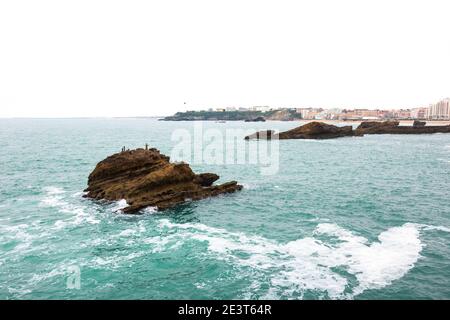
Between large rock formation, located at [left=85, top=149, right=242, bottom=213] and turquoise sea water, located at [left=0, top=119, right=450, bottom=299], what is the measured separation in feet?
5.47

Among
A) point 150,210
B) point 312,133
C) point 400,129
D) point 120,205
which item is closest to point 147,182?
point 120,205

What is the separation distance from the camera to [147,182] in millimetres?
39625

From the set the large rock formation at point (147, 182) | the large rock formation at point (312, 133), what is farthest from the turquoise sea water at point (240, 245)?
the large rock formation at point (312, 133)

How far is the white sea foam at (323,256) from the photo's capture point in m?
21.1

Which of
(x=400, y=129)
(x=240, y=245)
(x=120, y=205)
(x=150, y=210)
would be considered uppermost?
(x=400, y=129)

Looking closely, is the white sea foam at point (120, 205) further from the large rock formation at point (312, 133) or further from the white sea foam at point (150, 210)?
the large rock formation at point (312, 133)

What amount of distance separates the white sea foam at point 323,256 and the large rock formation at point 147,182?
295 inches

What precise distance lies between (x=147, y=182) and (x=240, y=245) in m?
16.1

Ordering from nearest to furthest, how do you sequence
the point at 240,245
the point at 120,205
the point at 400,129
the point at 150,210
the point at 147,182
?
1. the point at 240,245
2. the point at 150,210
3. the point at 120,205
4. the point at 147,182
5. the point at 400,129

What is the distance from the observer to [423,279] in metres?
21.7

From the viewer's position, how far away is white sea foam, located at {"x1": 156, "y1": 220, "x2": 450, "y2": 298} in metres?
21.1

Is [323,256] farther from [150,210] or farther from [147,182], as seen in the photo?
[147,182]
